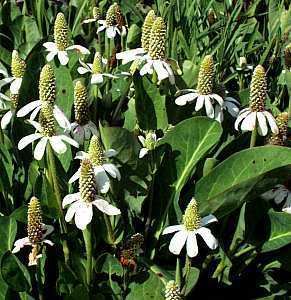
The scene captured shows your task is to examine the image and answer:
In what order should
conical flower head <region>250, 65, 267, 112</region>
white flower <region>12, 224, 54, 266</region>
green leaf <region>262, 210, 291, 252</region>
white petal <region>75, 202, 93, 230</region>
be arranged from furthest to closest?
conical flower head <region>250, 65, 267, 112</region>
green leaf <region>262, 210, 291, 252</region>
white flower <region>12, 224, 54, 266</region>
white petal <region>75, 202, 93, 230</region>

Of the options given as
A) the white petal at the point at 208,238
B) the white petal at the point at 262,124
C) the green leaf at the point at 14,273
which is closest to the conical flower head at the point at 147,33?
the white petal at the point at 262,124

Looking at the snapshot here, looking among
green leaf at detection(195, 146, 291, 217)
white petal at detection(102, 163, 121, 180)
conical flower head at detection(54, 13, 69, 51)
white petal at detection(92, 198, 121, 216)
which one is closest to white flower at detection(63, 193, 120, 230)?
white petal at detection(92, 198, 121, 216)

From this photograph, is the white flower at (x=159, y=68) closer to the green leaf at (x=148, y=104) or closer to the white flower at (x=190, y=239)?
the green leaf at (x=148, y=104)

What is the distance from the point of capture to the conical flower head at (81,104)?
2578 millimetres

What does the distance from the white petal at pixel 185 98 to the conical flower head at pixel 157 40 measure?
0.19 metres

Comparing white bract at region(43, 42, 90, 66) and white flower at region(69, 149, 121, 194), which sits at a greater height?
white bract at region(43, 42, 90, 66)

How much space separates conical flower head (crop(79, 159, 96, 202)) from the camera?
215 centimetres

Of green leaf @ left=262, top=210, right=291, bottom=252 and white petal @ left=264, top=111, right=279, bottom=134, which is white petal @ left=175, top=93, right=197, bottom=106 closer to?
white petal @ left=264, top=111, right=279, bottom=134

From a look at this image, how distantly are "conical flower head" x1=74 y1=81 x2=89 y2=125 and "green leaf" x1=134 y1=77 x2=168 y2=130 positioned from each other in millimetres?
280

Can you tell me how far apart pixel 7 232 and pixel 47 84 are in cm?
53

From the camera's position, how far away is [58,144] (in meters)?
2.35

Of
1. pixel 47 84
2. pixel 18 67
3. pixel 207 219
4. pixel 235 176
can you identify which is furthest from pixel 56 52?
pixel 207 219

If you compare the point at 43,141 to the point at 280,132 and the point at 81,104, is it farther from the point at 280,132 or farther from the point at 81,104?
the point at 280,132

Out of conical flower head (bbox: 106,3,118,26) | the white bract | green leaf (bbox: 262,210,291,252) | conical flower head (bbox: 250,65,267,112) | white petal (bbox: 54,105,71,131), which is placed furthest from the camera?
conical flower head (bbox: 106,3,118,26)
